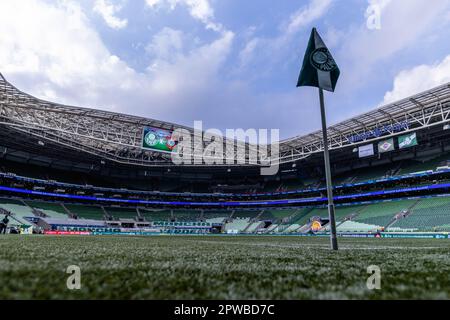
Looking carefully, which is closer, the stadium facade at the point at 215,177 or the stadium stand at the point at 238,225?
the stadium facade at the point at 215,177

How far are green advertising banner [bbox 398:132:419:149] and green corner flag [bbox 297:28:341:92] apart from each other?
31646 mm

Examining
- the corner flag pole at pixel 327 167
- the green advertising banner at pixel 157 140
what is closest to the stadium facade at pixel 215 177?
the green advertising banner at pixel 157 140

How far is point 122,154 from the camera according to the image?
1857 inches

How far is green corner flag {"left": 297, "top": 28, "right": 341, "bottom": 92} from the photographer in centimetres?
747

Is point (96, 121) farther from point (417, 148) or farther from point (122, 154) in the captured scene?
point (417, 148)

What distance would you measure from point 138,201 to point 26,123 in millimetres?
29506

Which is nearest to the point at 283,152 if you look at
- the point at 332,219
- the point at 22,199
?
the point at 332,219

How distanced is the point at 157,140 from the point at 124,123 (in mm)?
5069

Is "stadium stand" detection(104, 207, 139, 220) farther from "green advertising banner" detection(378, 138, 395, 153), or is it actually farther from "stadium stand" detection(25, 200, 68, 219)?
"green advertising banner" detection(378, 138, 395, 153)

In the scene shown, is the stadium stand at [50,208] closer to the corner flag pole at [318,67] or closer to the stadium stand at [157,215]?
the stadium stand at [157,215]

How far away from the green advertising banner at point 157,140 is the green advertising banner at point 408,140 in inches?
1205

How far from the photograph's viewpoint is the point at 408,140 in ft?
108

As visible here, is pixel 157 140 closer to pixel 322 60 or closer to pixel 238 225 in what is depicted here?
pixel 238 225

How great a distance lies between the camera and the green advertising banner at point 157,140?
3740cm
